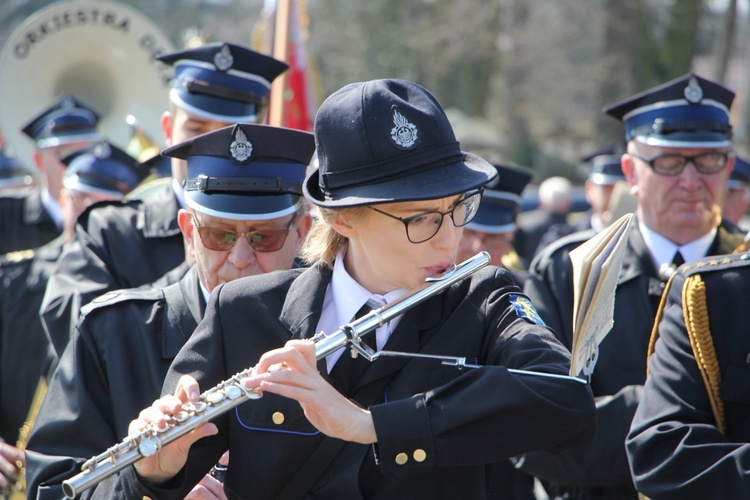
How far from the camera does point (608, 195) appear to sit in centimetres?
799

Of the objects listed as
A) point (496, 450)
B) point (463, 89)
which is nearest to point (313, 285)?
point (496, 450)

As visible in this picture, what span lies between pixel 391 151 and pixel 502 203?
3.41 metres

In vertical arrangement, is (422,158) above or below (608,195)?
above

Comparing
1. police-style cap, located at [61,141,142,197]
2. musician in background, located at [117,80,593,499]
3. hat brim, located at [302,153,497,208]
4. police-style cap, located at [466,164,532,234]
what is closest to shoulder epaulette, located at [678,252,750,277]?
musician in background, located at [117,80,593,499]

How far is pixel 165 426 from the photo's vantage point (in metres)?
2.47

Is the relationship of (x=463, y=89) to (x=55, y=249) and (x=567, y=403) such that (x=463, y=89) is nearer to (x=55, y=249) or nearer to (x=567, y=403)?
(x=55, y=249)

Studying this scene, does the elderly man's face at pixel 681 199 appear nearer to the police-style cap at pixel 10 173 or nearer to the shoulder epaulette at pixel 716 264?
the shoulder epaulette at pixel 716 264

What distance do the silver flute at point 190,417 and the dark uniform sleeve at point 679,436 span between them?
3.37ft

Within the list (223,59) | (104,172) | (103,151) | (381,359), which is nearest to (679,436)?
(381,359)

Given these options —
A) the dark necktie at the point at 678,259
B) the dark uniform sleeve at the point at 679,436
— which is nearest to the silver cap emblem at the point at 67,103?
the dark necktie at the point at 678,259

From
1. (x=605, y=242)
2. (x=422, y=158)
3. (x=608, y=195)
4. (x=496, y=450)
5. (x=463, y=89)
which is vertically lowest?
(x=463, y=89)

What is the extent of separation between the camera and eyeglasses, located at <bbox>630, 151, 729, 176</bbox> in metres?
4.51

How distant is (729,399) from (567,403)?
0.94 metres

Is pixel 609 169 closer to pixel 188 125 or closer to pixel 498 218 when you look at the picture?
pixel 498 218
